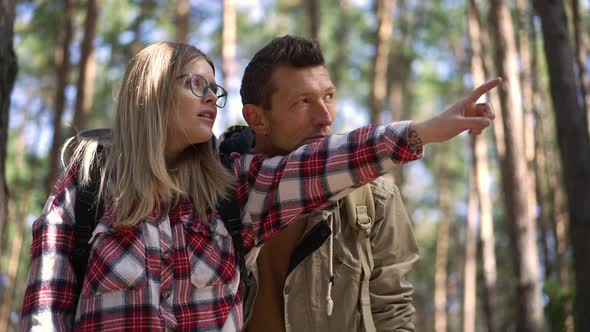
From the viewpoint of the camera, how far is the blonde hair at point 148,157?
2.50 meters

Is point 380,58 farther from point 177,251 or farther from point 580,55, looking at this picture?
point 177,251

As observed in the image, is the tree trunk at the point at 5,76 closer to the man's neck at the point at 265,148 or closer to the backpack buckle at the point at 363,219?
the man's neck at the point at 265,148

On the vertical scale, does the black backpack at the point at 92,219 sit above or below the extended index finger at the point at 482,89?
below

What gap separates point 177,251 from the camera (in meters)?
2.46

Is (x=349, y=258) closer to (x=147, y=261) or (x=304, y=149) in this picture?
(x=304, y=149)

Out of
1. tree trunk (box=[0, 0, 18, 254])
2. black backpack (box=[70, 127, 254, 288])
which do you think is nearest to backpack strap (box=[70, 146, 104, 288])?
black backpack (box=[70, 127, 254, 288])

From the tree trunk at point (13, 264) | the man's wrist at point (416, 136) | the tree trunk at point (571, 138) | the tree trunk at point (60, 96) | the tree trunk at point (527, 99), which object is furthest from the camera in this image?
the tree trunk at point (13, 264)

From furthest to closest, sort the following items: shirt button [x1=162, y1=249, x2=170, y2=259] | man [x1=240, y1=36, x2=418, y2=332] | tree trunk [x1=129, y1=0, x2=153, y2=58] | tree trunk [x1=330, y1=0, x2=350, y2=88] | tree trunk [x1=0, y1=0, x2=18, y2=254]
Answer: tree trunk [x1=330, y1=0, x2=350, y2=88], tree trunk [x1=129, y1=0, x2=153, y2=58], tree trunk [x1=0, y1=0, x2=18, y2=254], man [x1=240, y1=36, x2=418, y2=332], shirt button [x1=162, y1=249, x2=170, y2=259]

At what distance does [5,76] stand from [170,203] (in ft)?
6.28

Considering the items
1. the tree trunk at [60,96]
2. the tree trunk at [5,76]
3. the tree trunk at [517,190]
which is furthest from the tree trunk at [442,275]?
the tree trunk at [5,76]

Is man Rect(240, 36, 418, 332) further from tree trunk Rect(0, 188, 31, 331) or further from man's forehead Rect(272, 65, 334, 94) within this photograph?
tree trunk Rect(0, 188, 31, 331)

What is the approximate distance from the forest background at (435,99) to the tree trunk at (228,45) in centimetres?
3

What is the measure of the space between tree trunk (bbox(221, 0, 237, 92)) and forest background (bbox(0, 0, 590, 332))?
1.2 inches

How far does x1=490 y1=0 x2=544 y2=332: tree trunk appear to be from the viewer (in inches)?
336
